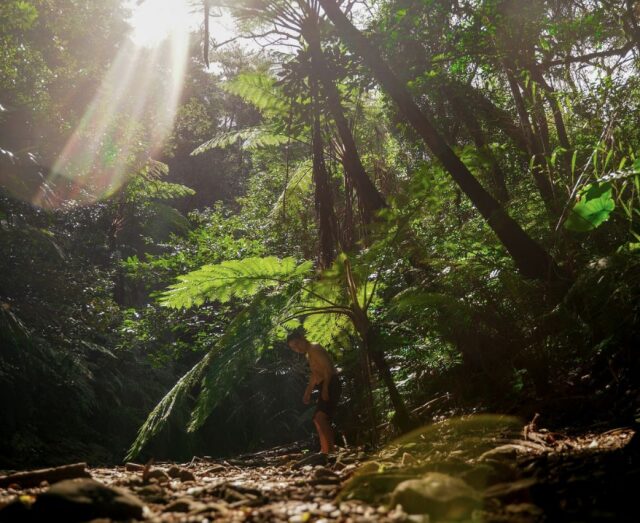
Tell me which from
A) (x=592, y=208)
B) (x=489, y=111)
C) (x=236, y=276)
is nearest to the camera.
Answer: (x=592, y=208)

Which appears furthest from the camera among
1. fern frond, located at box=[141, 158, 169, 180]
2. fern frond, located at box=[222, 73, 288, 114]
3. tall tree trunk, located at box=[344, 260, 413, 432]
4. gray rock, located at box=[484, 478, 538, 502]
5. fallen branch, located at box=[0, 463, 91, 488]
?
fern frond, located at box=[141, 158, 169, 180]

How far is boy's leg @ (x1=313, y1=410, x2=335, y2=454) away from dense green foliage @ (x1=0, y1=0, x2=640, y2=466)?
0.40 meters

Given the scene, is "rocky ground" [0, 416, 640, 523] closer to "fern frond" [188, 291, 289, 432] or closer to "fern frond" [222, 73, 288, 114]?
"fern frond" [188, 291, 289, 432]

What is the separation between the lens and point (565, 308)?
3.31 m

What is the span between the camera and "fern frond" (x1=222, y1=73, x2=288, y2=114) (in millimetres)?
5844

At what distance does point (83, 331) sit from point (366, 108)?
5144 mm

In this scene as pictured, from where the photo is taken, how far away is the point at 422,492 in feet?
5.45

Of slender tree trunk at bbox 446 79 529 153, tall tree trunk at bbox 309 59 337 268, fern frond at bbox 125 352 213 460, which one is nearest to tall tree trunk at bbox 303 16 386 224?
tall tree trunk at bbox 309 59 337 268

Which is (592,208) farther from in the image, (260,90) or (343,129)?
(260,90)

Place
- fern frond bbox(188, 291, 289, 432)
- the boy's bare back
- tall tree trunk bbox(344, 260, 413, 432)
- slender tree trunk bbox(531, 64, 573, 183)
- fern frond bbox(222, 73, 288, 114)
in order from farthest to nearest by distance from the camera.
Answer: fern frond bbox(222, 73, 288, 114) → the boy's bare back → slender tree trunk bbox(531, 64, 573, 183) → tall tree trunk bbox(344, 260, 413, 432) → fern frond bbox(188, 291, 289, 432)

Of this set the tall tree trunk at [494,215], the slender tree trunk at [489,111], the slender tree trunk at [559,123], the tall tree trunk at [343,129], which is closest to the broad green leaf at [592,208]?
the slender tree trunk at [559,123]

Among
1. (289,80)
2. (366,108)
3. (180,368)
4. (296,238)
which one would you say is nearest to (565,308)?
(289,80)

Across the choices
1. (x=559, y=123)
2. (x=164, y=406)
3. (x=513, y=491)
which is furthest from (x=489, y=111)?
(x=513, y=491)

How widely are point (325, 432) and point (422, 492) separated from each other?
2904 mm
